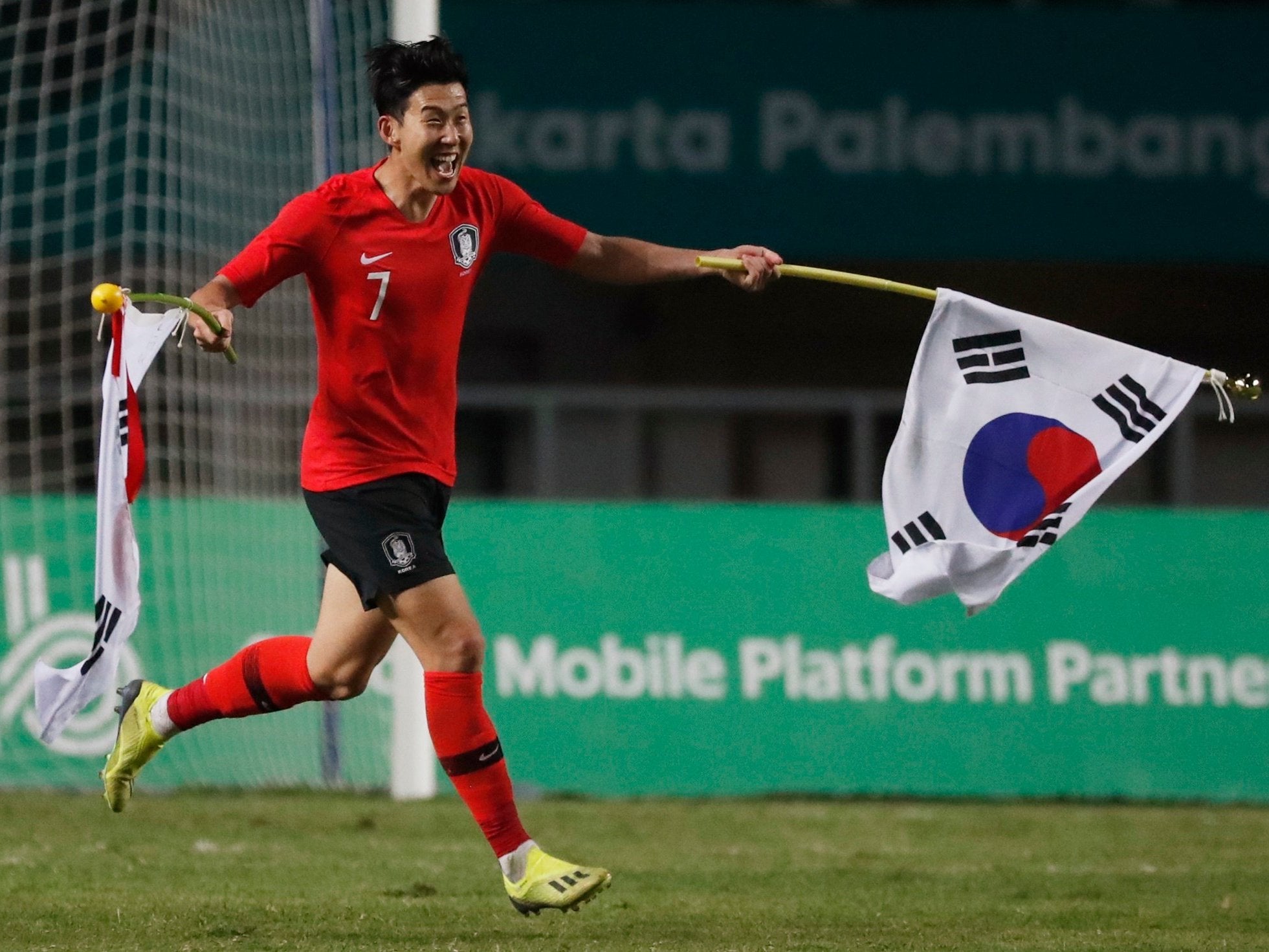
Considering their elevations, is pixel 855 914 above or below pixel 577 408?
below

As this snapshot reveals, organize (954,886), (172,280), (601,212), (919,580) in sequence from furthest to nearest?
(601,212) → (172,280) → (954,886) → (919,580)

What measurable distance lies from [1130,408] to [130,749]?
306 cm

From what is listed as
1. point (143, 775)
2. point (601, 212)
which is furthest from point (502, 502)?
point (601, 212)

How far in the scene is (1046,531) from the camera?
5.46m

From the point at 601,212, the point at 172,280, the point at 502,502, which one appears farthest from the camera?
the point at 601,212

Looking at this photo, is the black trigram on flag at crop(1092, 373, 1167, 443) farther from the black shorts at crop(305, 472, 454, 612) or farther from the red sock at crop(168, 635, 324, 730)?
the red sock at crop(168, 635, 324, 730)

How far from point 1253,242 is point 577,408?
17.7 ft

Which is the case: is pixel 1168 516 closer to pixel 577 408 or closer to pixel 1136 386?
pixel 1136 386

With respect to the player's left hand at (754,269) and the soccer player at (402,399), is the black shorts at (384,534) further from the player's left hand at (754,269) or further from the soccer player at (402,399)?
the player's left hand at (754,269)

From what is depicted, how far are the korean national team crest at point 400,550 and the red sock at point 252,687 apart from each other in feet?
1.83

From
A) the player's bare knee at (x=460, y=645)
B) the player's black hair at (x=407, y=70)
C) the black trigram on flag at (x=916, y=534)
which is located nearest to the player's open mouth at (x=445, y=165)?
the player's black hair at (x=407, y=70)

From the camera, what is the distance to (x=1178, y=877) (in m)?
6.83

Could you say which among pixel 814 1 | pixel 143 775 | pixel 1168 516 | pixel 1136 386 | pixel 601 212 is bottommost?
pixel 143 775

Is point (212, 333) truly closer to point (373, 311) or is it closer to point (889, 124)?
point (373, 311)
